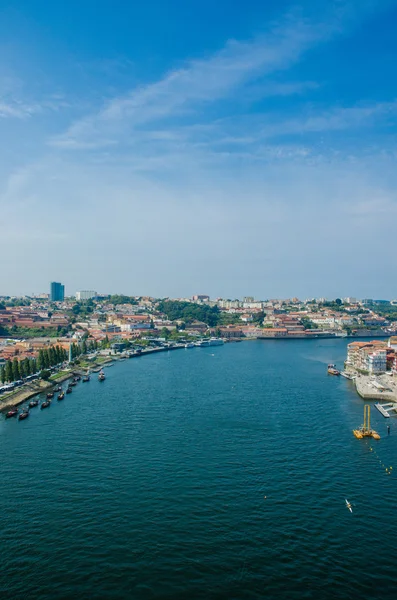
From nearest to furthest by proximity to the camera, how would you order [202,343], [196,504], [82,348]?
1. [196,504]
2. [82,348]
3. [202,343]

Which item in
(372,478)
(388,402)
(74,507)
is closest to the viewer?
(74,507)

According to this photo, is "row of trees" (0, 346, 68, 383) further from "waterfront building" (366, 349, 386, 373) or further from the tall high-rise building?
the tall high-rise building

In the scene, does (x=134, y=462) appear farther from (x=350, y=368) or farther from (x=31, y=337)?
(x=31, y=337)

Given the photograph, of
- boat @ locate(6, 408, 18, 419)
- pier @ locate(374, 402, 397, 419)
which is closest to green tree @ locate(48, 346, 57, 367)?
boat @ locate(6, 408, 18, 419)

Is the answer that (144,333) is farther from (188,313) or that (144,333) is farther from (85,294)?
(85,294)

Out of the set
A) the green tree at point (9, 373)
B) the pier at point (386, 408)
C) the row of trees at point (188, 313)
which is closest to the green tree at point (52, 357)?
the green tree at point (9, 373)

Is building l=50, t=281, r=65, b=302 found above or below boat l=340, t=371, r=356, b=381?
above

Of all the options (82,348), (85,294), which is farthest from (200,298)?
(82,348)

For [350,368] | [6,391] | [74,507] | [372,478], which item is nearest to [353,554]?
[372,478]
